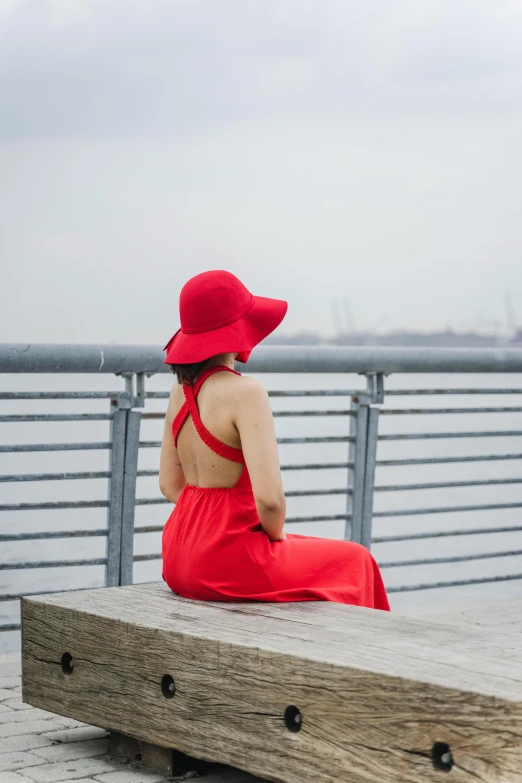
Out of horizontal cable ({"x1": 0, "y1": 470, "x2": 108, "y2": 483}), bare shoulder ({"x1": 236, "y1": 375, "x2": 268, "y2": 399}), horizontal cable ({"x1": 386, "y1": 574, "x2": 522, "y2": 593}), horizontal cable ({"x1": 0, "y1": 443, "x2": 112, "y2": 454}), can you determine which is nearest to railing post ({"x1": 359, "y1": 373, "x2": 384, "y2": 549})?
horizontal cable ({"x1": 386, "y1": 574, "x2": 522, "y2": 593})

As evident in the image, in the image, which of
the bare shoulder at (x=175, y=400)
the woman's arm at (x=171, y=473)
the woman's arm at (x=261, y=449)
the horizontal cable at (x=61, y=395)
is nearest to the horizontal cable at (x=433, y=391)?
the horizontal cable at (x=61, y=395)

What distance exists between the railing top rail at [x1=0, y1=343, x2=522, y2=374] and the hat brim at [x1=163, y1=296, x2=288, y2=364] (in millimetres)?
1185

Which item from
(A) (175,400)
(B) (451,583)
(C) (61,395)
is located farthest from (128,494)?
(B) (451,583)

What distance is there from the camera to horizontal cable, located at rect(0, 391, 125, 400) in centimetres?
515

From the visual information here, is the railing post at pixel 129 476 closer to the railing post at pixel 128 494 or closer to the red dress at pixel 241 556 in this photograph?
the railing post at pixel 128 494

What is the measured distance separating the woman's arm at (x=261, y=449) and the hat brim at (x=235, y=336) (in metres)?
0.16

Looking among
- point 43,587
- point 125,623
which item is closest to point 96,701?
point 125,623

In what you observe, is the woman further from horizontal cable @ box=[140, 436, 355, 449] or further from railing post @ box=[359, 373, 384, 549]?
railing post @ box=[359, 373, 384, 549]

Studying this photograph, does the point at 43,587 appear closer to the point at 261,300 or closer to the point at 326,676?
the point at 261,300

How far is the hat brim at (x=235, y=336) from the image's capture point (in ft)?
12.9

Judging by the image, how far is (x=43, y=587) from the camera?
8789mm

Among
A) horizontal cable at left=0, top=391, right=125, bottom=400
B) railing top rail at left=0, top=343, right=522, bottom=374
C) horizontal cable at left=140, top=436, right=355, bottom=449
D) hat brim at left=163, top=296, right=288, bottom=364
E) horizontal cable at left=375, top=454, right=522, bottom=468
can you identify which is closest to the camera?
hat brim at left=163, top=296, right=288, bottom=364

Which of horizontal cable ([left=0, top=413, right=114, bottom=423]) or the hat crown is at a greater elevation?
the hat crown

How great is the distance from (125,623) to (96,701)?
0.36 m
